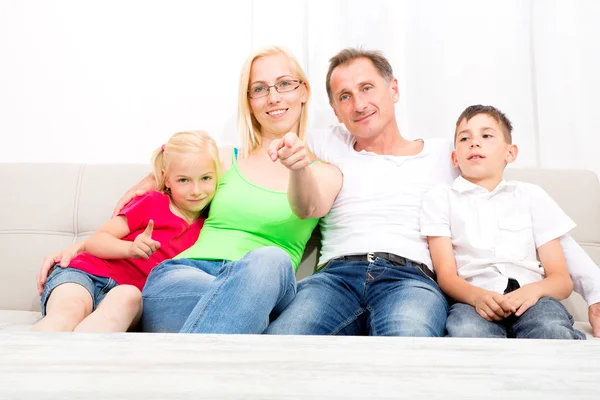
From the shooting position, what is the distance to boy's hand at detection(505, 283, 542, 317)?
1368mm

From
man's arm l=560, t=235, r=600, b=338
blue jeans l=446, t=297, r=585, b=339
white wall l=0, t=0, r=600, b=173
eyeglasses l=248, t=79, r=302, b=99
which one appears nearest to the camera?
blue jeans l=446, t=297, r=585, b=339

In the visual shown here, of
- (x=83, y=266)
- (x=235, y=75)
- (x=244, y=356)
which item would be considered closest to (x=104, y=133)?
(x=235, y=75)

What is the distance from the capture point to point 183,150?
66.3 inches

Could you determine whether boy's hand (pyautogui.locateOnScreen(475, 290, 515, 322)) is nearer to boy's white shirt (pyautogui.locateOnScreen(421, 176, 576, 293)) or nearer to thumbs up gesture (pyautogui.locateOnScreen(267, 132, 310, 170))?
boy's white shirt (pyautogui.locateOnScreen(421, 176, 576, 293))

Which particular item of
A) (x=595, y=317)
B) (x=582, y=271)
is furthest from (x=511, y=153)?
(x=595, y=317)

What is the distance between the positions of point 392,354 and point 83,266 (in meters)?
1.07

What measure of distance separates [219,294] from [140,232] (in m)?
0.57

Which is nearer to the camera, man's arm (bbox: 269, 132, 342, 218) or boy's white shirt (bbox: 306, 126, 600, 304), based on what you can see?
man's arm (bbox: 269, 132, 342, 218)

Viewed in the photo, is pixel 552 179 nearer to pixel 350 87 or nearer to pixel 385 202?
pixel 385 202

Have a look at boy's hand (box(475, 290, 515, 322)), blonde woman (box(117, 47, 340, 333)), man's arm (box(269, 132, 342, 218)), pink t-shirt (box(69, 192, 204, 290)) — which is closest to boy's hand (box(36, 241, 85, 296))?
pink t-shirt (box(69, 192, 204, 290))

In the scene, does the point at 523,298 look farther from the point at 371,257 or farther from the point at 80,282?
the point at 80,282

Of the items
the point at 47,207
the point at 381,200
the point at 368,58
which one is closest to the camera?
the point at 381,200

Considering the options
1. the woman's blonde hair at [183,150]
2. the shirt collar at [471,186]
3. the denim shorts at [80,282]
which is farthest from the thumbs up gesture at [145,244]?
the shirt collar at [471,186]

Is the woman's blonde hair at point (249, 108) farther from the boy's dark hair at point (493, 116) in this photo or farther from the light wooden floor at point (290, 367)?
the light wooden floor at point (290, 367)
